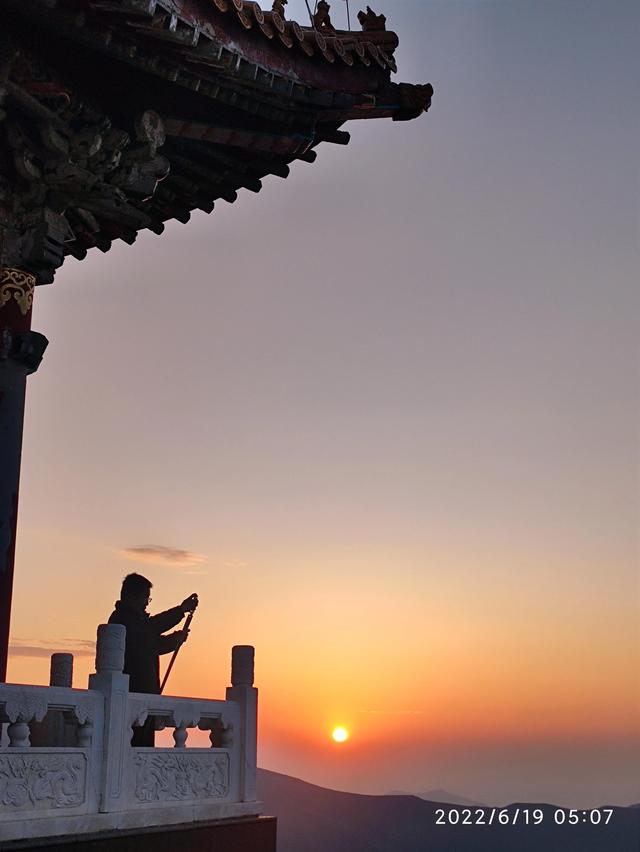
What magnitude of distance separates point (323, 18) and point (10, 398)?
414 cm

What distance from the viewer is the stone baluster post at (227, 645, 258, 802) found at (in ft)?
25.2

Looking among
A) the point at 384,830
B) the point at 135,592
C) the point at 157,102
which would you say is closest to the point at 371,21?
the point at 157,102

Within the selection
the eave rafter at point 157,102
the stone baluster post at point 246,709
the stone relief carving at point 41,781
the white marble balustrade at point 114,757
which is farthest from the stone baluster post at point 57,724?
the eave rafter at point 157,102

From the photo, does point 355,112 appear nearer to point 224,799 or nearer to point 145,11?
point 145,11

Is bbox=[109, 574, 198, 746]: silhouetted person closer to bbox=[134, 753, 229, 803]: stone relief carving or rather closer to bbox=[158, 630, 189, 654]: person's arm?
bbox=[158, 630, 189, 654]: person's arm

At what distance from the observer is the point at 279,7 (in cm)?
807

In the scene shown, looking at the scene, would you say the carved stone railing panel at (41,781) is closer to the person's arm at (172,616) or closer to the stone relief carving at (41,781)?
the stone relief carving at (41,781)

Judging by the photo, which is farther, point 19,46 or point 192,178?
point 192,178

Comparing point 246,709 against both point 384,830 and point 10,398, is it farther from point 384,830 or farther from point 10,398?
point 384,830

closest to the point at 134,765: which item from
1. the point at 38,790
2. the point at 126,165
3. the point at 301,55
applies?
the point at 38,790

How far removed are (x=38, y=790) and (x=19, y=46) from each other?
15.9 ft

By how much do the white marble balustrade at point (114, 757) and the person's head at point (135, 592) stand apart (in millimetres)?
779

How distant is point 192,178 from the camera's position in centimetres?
897

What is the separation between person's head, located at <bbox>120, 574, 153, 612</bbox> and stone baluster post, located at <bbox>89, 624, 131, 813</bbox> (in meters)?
1.40
